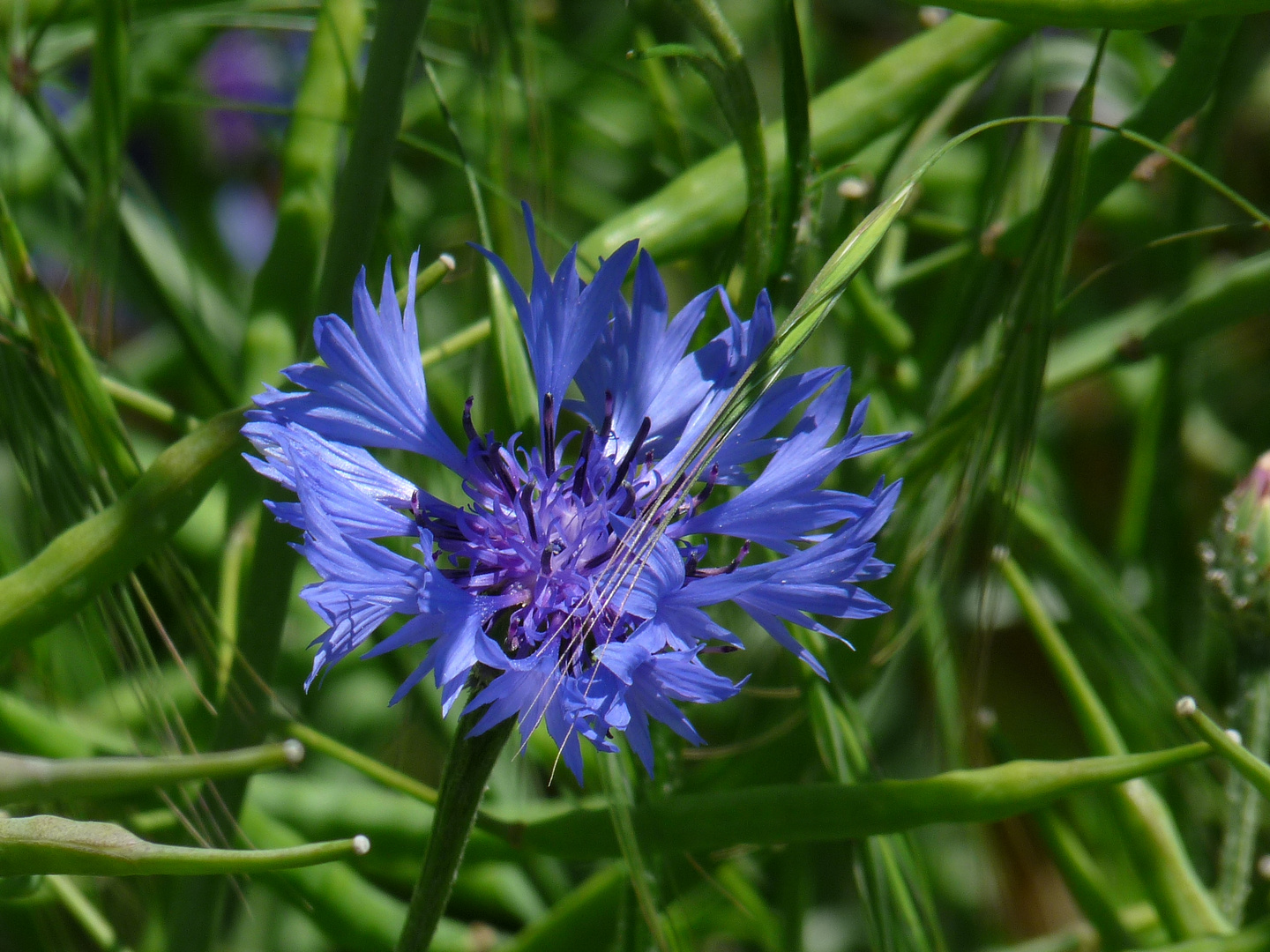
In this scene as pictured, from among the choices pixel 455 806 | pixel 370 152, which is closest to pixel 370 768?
pixel 455 806

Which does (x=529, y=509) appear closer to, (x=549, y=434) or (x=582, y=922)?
(x=549, y=434)

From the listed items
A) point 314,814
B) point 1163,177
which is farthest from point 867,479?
point 1163,177

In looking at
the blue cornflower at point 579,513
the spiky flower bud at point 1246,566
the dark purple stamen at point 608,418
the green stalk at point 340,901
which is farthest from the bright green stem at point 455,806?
the spiky flower bud at point 1246,566

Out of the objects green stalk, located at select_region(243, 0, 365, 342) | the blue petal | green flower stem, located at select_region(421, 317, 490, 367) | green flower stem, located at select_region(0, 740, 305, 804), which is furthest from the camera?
green stalk, located at select_region(243, 0, 365, 342)

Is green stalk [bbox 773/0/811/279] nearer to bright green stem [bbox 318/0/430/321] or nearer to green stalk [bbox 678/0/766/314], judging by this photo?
green stalk [bbox 678/0/766/314]

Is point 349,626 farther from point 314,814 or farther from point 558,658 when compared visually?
point 314,814

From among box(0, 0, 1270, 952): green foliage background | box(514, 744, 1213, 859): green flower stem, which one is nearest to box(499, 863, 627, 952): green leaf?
box(0, 0, 1270, 952): green foliage background
